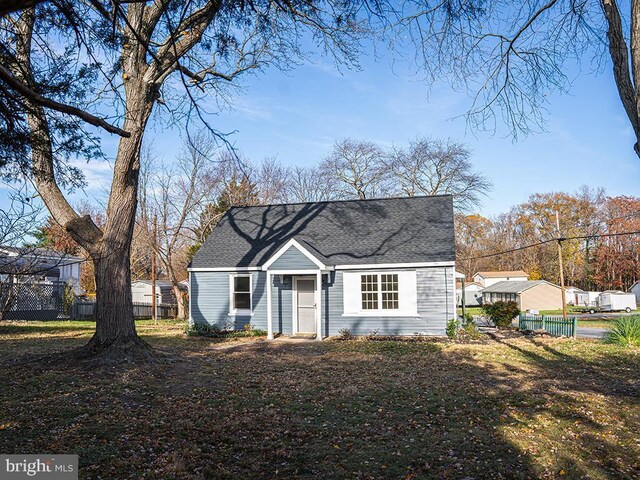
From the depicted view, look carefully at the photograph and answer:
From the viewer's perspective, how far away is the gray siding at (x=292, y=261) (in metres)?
17.5

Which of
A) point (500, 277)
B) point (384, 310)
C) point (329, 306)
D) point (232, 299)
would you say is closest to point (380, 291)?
point (384, 310)

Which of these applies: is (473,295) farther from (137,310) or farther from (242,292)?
(242,292)

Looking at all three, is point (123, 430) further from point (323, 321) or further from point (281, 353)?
point (323, 321)

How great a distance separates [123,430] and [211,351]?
8.03 m

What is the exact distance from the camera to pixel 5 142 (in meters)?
5.48

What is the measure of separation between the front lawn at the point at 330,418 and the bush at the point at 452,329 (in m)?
4.76

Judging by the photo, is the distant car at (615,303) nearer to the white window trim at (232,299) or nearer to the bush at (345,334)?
the bush at (345,334)

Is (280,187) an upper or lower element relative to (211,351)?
upper

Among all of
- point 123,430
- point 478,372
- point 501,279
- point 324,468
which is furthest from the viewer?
point 501,279

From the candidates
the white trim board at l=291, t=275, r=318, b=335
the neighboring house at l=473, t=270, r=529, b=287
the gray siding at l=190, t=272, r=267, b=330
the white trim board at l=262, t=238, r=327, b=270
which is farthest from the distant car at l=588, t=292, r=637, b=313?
the gray siding at l=190, t=272, r=267, b=330

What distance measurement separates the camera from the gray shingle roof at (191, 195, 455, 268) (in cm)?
1808

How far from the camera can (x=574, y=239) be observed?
55125 mm

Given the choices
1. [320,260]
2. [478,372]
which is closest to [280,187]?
[320,260]

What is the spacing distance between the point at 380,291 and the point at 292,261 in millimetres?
3376
